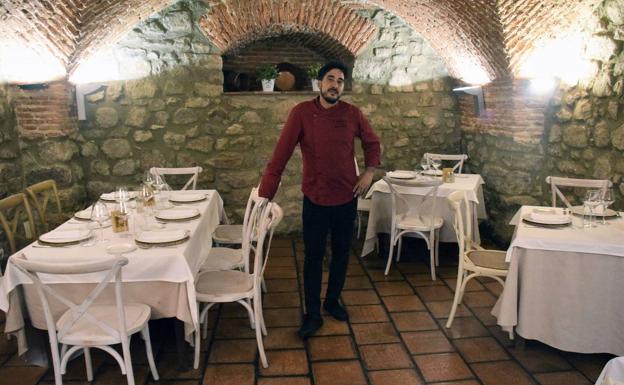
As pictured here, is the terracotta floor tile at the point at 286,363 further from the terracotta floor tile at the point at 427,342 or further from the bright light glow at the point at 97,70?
the bright light glow at the point at 97,70

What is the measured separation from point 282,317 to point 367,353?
695mm

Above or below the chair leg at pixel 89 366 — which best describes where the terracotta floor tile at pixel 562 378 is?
below

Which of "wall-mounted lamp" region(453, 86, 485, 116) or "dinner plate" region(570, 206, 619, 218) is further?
"wall-mounted lamp" region(453, 86, 485, 116)

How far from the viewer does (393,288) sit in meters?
3.77

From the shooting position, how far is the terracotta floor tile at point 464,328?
10.0 feet

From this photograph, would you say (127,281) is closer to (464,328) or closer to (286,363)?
(286,363)

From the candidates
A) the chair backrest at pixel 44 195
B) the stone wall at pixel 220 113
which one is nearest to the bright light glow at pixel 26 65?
the stone wall at pixel 220 113

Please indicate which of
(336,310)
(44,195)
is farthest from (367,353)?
(44,195)

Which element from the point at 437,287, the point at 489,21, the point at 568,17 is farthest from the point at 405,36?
the point at 437,287

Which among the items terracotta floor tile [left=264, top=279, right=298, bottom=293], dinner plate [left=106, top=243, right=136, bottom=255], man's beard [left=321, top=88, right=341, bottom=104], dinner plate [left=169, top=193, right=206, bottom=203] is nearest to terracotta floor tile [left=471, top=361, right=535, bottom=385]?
terracotta floor tile [left=264, top=279, right=298, bottom=293]

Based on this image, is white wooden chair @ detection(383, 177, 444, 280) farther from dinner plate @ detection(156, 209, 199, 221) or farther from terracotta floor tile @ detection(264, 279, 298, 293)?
dinner plate @ detection(156, 209, 199, 221)

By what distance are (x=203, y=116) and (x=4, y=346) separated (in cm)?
270

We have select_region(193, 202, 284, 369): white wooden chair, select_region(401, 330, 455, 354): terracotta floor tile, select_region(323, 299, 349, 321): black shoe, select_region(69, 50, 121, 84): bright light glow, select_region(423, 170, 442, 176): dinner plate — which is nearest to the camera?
select_region(193, 202, 284, 369): white wooden chair

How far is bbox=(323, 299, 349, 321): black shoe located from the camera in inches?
128
